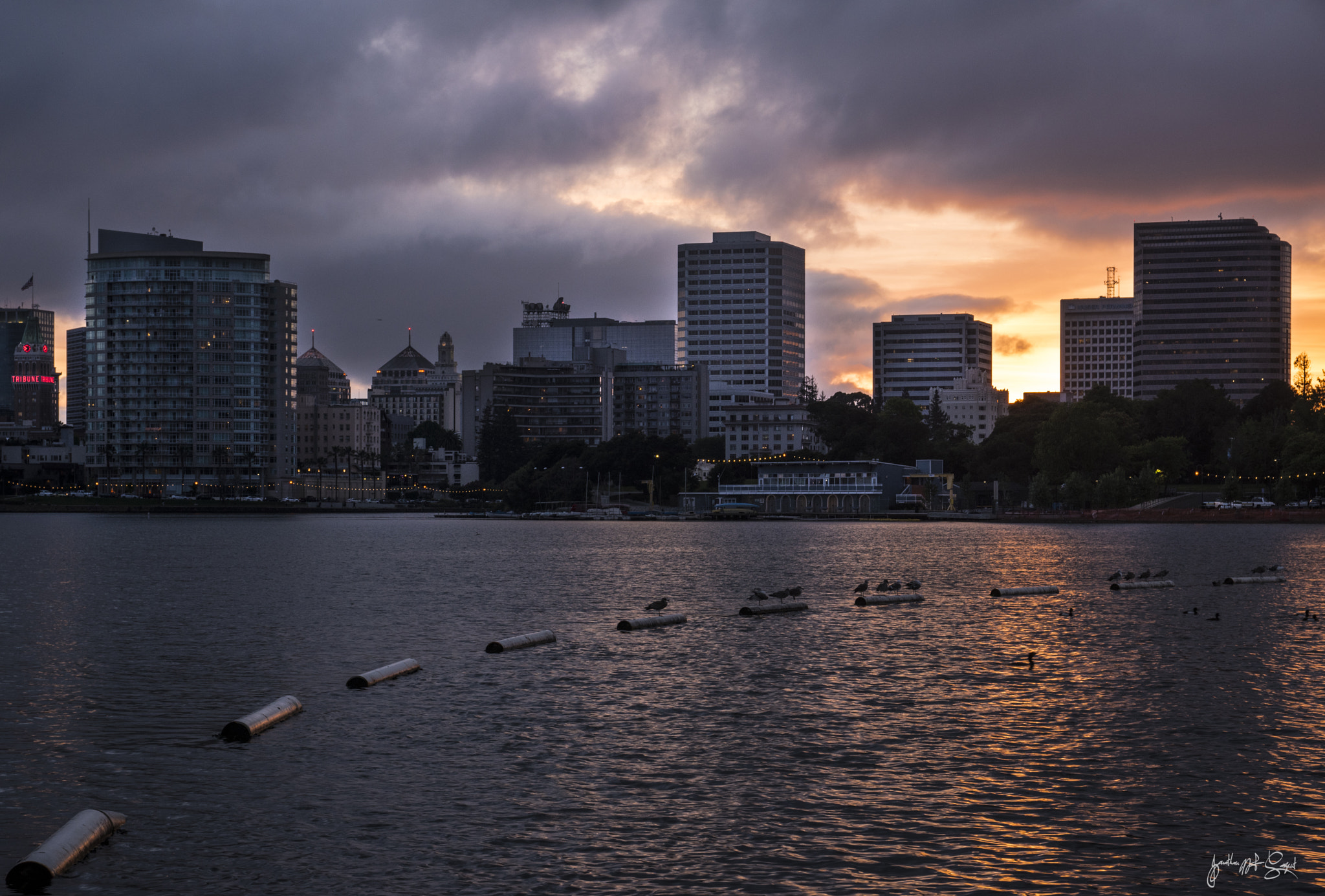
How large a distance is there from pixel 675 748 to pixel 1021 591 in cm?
4921

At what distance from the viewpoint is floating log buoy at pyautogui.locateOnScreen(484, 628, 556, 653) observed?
4631cm

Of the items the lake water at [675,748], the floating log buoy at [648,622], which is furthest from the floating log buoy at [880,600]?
the floating log buoy at [648,622]

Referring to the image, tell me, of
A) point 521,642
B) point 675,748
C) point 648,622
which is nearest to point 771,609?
point 648,622

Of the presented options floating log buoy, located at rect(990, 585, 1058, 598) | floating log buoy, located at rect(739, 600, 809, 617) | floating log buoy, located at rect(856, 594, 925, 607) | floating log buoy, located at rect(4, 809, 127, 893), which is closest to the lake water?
floating log buoy, located at rect(4, 809, 127, 893)

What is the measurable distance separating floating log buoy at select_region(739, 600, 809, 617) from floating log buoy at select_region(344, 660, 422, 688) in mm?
22882

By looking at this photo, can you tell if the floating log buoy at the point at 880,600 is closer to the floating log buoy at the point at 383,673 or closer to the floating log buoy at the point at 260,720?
the floating log buoy at the point at 383,673

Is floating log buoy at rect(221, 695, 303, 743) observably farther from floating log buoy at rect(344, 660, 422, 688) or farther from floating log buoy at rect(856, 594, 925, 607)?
floating log buoy at rect(856, 594, 925, 607)

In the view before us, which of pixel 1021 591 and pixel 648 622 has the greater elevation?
pixel 648 622

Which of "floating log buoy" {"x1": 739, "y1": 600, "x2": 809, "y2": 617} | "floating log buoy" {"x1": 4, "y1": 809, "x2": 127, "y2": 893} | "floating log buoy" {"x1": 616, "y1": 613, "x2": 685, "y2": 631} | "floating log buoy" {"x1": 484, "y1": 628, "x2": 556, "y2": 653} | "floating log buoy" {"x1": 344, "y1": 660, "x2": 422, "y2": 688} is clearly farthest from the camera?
"floating log buoy" {"x1": 739, "y1": 600, "x2": 809, "y2": 617}

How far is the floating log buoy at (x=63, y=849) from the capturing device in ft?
63.0

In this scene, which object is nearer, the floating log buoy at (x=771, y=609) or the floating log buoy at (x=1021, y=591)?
the floating log buoy at (x=771, y=609)

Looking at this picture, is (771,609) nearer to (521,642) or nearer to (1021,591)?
(521,642)

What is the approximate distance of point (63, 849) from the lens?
66.1 feet

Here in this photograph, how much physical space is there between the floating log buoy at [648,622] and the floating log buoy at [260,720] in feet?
73.3
